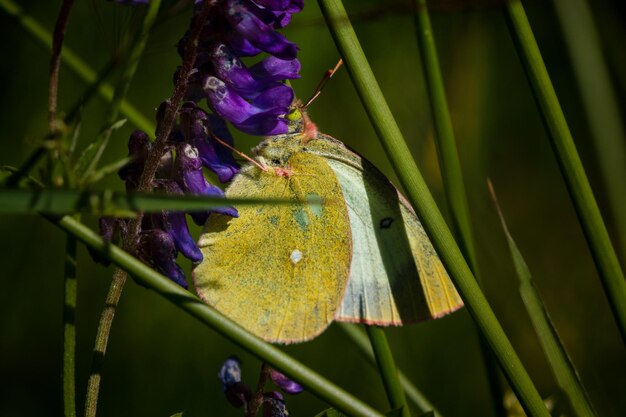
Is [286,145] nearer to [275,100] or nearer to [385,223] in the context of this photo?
[385,223]

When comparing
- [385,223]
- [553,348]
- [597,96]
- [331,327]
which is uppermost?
[597,96]

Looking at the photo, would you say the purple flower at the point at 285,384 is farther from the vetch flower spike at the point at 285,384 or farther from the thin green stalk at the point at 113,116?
the thin green stalk at the point at 113,116

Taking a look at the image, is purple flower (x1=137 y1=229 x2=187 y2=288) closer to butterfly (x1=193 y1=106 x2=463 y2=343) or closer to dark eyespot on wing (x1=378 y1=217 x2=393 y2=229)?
butterfly (x1=193 y1=106 x2=463 y2=343)

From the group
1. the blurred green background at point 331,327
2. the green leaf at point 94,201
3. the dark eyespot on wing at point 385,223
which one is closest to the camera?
the green leaf at point 94,201

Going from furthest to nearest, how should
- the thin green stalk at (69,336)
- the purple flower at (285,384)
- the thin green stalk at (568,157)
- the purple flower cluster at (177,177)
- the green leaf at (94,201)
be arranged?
the purple flower at (285,384) → the purple flower cluster at (177,177) → the thin green stalk at (568,157) → the thin green stalk at (69,336) → the green leaf at (94,201)

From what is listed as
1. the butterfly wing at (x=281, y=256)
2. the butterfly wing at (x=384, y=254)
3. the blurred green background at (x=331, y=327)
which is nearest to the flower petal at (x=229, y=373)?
the butterfly wing at (x=281, y=256)

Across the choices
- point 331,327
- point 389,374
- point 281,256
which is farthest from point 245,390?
point 331,327

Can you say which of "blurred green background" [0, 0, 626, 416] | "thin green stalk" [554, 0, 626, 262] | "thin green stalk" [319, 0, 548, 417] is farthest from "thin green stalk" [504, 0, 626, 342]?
"blurred green background" [0, 0, 626, 416]

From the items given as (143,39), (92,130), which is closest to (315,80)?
(92,130)
